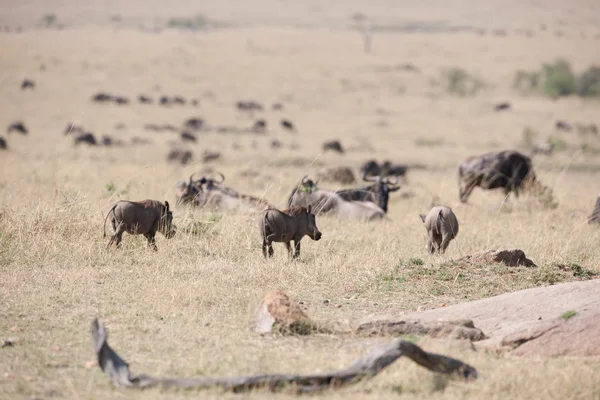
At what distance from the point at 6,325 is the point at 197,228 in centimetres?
357

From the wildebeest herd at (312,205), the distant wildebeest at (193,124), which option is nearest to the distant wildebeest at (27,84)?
the distant wildebeest at (193,124)

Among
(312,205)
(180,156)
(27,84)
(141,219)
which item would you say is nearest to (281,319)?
(141,219)

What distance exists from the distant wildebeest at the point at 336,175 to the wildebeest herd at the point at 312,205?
2.91m

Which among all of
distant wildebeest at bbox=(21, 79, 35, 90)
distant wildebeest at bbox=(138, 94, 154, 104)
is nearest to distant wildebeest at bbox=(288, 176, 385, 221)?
distant wildebeest at bbox=(138, 94, 154, 104)

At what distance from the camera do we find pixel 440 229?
392 inches

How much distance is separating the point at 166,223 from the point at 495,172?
8.80 metres

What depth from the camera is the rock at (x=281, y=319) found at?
6.55 metres

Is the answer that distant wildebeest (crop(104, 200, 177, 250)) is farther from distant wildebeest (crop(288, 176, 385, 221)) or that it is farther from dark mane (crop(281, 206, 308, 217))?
distant wildebeest (crop(288, 176, 385, 221))

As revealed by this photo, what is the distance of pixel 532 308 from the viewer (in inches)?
276

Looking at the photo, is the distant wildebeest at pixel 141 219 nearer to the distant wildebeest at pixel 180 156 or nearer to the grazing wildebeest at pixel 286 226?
the grazing wildebeest at pixel 286 226

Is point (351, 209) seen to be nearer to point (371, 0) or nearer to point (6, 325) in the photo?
point (6, 325)

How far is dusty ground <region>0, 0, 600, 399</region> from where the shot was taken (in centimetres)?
593

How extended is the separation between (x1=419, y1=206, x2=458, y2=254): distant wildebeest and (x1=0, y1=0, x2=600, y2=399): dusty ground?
223 mm

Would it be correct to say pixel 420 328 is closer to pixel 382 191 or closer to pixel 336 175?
pixel 382 191
